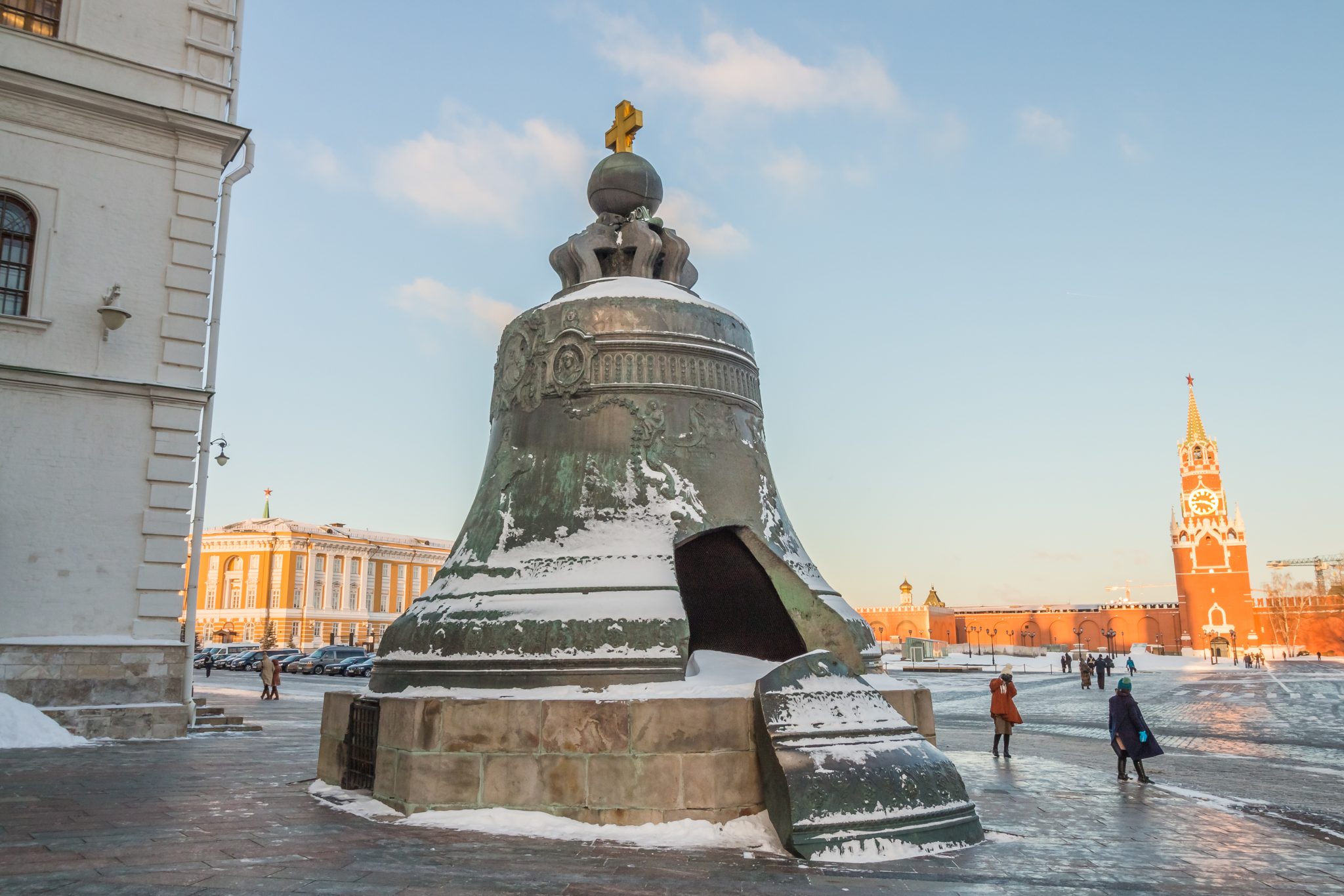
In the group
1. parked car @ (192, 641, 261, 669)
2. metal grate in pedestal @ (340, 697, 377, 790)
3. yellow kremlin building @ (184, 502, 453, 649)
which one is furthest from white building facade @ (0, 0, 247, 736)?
yellow kremlin building @ (184, 502, 453, 649)

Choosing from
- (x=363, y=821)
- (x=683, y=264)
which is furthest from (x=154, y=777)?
(x=683, y=264)

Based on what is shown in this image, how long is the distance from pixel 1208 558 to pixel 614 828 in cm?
10317

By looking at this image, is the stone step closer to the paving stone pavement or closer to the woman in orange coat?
the paving stone pavement

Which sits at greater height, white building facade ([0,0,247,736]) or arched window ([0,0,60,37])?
arched window ([0,0,60,37])

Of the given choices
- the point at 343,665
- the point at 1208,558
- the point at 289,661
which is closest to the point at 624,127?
the point at 343,665

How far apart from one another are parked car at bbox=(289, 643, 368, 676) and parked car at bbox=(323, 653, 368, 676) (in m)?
0.20

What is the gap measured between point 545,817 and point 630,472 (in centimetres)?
223

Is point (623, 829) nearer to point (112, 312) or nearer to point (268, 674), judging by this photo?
point (112, 312)

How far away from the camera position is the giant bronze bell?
5.85m

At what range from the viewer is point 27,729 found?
10.7m

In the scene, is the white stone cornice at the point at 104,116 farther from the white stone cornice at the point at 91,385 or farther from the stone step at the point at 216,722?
the stone step at the point at 216,722

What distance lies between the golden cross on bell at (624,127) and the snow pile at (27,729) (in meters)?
8.62

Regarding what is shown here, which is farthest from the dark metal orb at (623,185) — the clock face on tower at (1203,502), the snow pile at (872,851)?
the clock face on tower at (1203,502)

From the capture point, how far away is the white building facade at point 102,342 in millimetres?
12031
